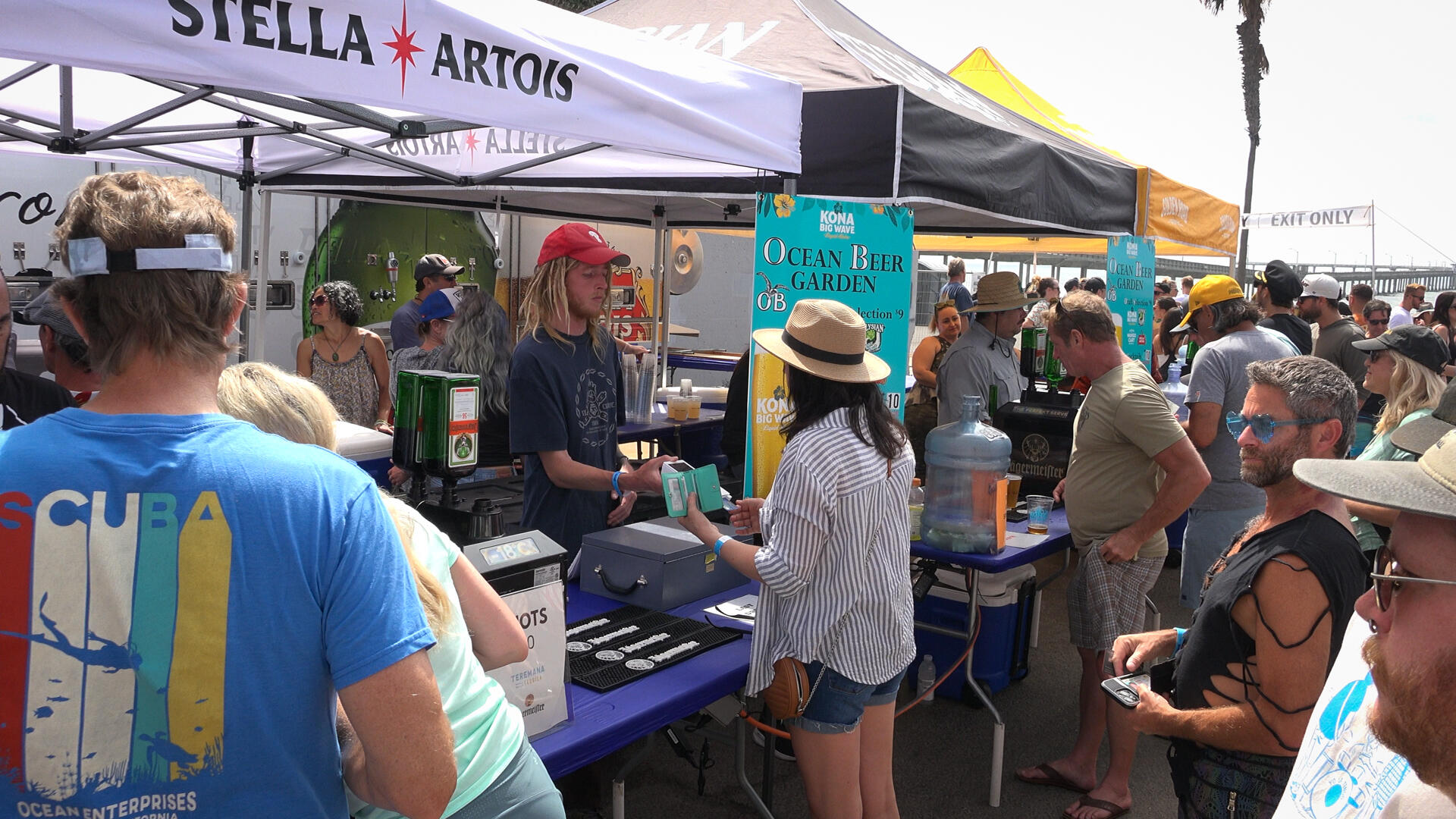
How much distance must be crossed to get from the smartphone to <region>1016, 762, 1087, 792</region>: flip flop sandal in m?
1.80

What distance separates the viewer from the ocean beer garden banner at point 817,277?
363 centimetres

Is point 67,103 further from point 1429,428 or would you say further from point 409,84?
point 1429,428

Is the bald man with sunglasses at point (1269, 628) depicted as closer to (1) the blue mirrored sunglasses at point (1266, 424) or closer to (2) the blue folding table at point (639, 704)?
(1) the blue mirrored sunglasses at point (1266, 424)

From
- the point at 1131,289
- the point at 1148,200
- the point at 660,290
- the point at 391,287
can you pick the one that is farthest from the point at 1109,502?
the point at 391,287

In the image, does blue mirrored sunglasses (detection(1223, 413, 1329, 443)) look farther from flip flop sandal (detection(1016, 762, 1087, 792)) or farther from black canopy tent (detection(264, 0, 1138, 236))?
flip flop sandal (detection(1016, 762, 1087, 792))

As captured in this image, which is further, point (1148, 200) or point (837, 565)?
point (1148, 200)

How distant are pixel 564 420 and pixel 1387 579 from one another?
2.60 metres

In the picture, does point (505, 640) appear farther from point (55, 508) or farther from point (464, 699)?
point (55, 508)

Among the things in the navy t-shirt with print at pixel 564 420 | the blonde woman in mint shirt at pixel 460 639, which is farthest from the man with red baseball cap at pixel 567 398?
the blonde woman in mint shirt at pixel 460 639

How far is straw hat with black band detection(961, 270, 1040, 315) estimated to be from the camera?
17.9ft

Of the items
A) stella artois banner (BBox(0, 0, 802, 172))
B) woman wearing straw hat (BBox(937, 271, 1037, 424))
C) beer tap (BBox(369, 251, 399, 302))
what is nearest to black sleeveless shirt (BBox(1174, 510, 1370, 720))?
stella artois banner (BBox(0, 0, 802, 172))

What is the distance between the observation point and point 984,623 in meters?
4.73

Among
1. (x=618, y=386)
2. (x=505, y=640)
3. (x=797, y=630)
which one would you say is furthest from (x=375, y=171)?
(x=505, y=640)

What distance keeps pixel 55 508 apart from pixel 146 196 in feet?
1.23
